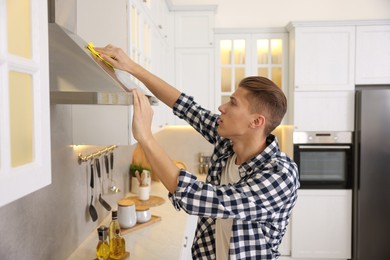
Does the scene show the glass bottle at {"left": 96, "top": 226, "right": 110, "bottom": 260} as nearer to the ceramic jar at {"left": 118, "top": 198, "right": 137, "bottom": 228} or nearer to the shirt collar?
the ceramic jar at {"left": 118, "top": 198, "right": 137, "bottom": 228}

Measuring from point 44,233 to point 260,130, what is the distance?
987 mm

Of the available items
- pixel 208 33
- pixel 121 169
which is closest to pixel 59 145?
pixel 121 169

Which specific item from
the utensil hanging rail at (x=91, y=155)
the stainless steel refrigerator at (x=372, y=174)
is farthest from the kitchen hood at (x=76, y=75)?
the stainless steel refrigerator at (x=372, y=174)

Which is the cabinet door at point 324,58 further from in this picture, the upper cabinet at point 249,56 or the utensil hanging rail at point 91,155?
the utensil hanging rail at point 91,155

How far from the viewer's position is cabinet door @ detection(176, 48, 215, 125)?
362 cm

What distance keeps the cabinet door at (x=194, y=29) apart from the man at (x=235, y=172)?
6.94ft

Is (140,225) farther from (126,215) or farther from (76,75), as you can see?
(76,75)

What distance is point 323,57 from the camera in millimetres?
3426

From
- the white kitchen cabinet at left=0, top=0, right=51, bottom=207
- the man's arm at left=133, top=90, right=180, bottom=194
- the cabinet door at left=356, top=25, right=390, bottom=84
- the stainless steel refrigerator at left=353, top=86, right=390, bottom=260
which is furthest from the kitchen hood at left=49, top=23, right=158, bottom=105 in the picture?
the cabinet door at left=356, top=25, right=390, bottom=84

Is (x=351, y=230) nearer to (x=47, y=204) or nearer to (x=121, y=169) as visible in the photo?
(x=121, y=169)

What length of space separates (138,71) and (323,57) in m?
2.40

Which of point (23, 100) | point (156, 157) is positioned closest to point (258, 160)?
point (156, 157)

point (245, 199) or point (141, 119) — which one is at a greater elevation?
point (141, 119)

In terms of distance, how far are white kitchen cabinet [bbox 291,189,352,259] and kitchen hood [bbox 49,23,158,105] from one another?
2.57 metres
